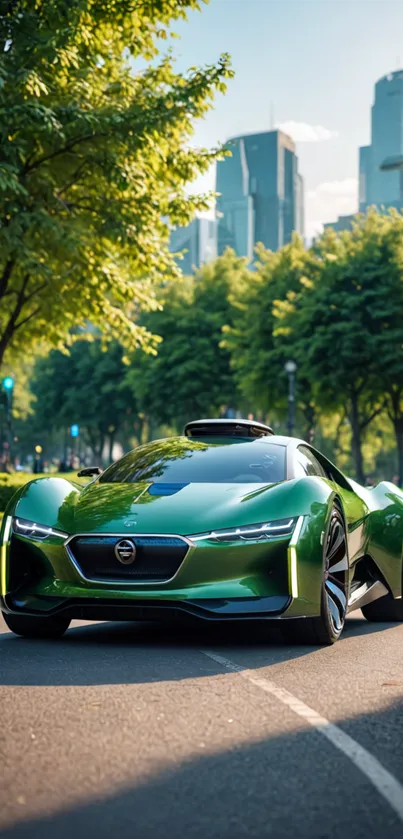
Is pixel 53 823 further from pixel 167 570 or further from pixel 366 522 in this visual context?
pixel 366 522

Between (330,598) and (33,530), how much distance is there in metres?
1.83

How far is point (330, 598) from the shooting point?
7348mm

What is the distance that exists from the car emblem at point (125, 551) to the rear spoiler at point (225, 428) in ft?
6.97

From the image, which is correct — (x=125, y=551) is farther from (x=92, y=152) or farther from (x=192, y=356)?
(x=192, y=356)

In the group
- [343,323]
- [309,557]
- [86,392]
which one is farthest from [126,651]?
[86,392]

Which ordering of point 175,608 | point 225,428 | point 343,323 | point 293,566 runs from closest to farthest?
1. point 175,608
2. point 293,566
3. point 225,428
4. point 343,323

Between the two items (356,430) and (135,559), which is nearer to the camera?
(135,559)

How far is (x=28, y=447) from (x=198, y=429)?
328 ft

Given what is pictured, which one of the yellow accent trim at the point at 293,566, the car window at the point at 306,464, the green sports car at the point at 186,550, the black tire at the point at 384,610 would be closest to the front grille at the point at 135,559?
the green sports car at the point at 186,550

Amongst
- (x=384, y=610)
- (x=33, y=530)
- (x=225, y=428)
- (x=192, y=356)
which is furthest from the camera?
(x=192, y=356)

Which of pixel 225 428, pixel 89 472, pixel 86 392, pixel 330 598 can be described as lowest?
pixel 330 598

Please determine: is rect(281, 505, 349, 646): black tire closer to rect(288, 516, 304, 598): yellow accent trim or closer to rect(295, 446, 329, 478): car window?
rect(288, 516, 304, 598): yellow accent trim

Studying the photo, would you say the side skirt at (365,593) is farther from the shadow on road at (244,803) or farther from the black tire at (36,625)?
the shadow on road at (244,803)

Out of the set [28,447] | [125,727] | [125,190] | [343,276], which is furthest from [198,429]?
[28,447]
